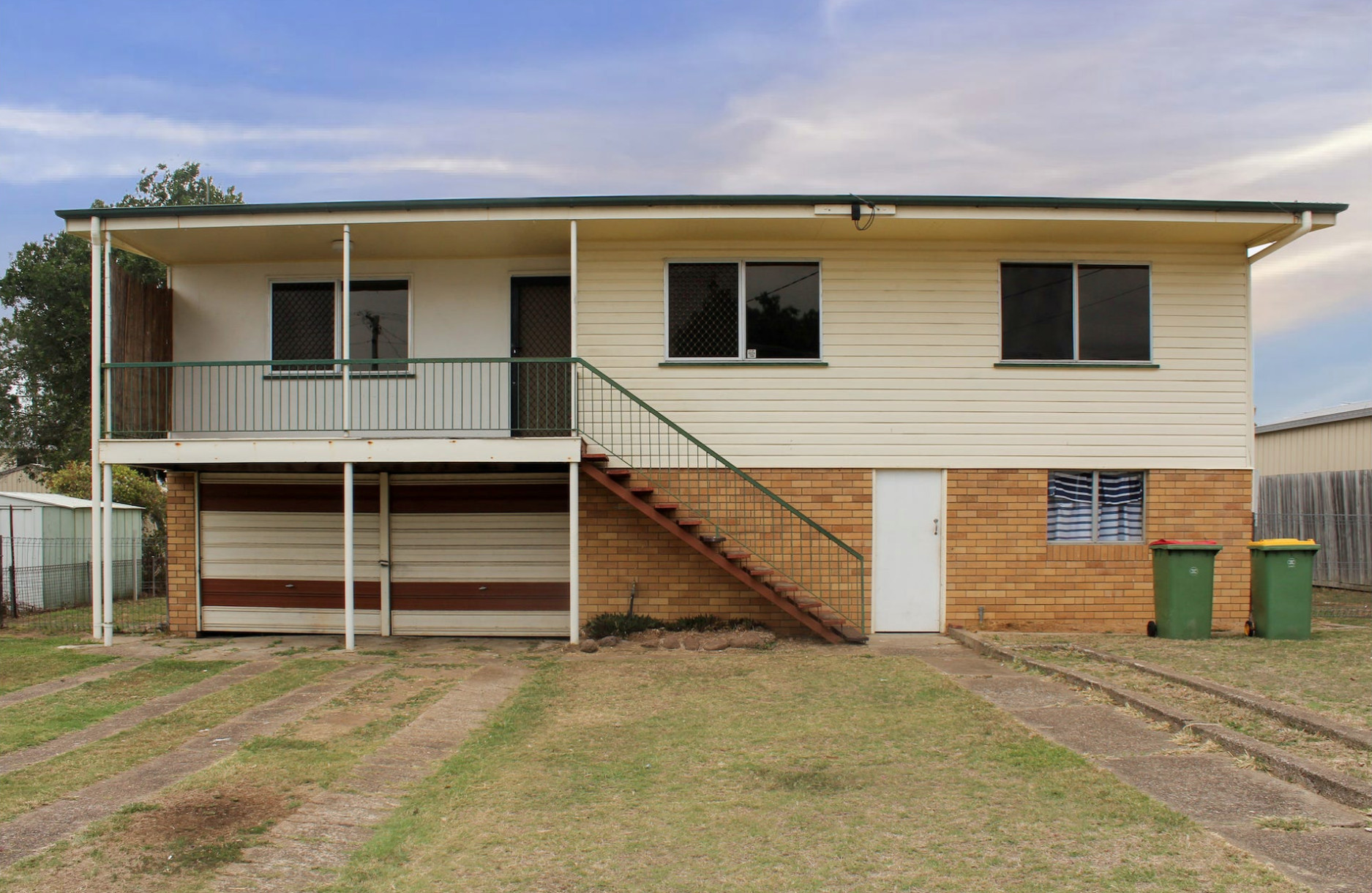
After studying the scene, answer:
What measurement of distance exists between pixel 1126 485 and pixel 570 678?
734cm

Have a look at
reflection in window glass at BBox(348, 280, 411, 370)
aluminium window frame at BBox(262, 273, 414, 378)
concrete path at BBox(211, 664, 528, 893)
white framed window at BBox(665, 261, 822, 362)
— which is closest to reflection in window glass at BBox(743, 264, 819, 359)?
white framed window at BBox(665, 261, 822, 362)

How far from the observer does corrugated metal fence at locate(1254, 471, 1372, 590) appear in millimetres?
17188

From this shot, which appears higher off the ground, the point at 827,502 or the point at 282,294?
the point at 282,294

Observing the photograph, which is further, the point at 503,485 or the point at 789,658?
the point at 503,485

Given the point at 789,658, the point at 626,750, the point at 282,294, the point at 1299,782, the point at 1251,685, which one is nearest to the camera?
the point at 1299,782

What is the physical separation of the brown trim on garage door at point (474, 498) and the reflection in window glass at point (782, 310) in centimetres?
307

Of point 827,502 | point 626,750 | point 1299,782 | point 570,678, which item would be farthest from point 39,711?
point 1299,782

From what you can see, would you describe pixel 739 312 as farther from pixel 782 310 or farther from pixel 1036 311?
pixel 1036 311

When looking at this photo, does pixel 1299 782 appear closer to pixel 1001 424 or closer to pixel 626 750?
pixel 626 750

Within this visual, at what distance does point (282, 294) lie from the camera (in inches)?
497

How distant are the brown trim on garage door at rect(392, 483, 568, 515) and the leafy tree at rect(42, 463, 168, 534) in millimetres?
9502

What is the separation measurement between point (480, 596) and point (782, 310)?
5173 millimetres

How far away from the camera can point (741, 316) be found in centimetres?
A: 1186

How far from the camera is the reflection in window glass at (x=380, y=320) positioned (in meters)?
12.4
